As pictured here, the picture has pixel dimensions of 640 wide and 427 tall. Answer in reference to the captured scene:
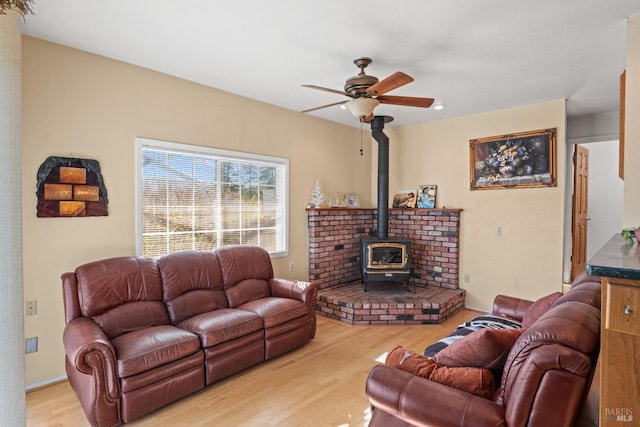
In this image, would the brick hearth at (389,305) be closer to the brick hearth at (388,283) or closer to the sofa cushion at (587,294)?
the brick hearth at (388,283)

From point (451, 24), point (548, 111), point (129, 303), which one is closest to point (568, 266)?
point (548, 111)

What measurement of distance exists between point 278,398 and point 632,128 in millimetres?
3083

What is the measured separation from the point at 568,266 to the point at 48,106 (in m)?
6.68

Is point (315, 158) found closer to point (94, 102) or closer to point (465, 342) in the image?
point (94, 102)

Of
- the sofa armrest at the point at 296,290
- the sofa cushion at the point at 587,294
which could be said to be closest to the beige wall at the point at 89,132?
the sofa armrest at the point at 296,290

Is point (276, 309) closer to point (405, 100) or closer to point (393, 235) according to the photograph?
point (405, 100)

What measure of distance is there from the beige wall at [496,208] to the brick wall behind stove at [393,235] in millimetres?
201

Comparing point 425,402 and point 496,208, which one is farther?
point 496,208

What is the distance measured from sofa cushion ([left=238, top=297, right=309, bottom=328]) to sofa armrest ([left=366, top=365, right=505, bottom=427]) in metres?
1.64

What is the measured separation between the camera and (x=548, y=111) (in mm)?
4262

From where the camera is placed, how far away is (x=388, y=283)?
5.15m

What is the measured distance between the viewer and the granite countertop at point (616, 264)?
1.10 m

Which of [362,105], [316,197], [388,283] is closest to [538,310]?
[362,105]

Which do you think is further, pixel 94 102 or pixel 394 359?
pixel 94 102
